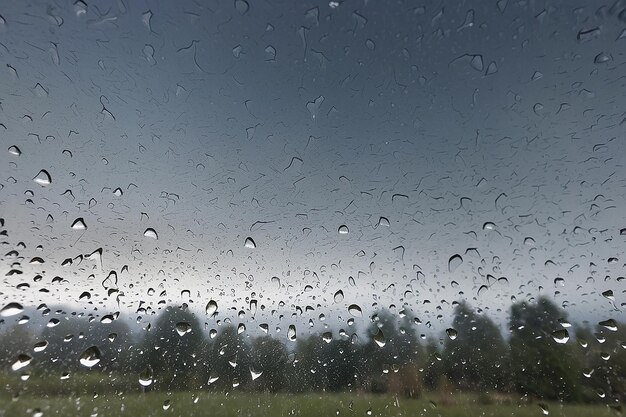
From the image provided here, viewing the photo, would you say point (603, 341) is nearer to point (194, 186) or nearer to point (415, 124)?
point (415, 124)

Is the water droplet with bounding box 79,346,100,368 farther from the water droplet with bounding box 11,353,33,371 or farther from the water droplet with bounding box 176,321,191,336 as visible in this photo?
the water droplet with bounding box 176,321,191,336

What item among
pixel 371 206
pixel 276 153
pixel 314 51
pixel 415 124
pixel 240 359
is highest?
pixel 314 51

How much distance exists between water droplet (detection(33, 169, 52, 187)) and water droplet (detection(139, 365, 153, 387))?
3.82ft

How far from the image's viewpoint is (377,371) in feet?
6.89

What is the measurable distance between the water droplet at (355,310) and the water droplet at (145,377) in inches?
53.4

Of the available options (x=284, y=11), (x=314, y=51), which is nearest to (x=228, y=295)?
(x=314, y=51)

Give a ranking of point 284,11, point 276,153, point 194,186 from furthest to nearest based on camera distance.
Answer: point 276,153 → point 194,186 → point 284,11

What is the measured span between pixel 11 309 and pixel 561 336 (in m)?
3.25

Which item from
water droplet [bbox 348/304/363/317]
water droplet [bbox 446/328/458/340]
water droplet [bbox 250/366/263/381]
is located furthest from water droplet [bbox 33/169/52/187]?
water droplet [bbox 446/328/458/340]

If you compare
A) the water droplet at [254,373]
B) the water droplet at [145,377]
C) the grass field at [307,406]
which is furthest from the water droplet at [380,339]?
the water droplet at [145,377]

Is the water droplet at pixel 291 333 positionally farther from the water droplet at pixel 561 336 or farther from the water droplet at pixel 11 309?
the water droplet at pixel 561 336

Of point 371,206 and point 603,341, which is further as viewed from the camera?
point 371,206

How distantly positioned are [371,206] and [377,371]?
1295 millimetres

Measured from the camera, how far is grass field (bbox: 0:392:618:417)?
1.56 m
